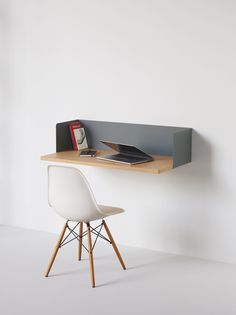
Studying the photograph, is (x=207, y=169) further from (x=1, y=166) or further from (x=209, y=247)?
(x=1, y=166)

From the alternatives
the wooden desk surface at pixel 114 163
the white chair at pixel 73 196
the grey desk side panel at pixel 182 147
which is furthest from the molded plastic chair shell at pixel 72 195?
the grey desk side panel at pixel 182 147

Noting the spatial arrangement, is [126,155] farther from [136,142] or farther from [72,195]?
[72,195]

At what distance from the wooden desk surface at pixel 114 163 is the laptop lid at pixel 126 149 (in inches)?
4.5

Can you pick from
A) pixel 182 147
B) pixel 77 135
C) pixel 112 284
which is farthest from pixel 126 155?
pixel 112 284

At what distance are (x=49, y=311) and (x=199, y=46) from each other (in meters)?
2.02

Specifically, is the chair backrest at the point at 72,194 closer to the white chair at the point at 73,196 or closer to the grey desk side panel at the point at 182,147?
the white chair at the point at 73,196

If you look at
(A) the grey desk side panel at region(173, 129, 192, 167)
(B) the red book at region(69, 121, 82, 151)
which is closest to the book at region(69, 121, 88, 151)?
(B) the red book at region(69, 121, 82, 151)

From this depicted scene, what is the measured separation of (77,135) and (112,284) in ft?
4.27

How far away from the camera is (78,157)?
483 cm

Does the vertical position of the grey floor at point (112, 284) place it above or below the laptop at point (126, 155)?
below

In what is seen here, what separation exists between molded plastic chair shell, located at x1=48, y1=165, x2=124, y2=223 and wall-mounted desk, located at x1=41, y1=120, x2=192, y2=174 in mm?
371

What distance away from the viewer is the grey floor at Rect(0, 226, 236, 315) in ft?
12.8

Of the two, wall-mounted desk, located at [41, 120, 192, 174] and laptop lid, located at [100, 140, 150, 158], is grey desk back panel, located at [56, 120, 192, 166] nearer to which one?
wall-mounted desk, located at [41, 120, 192, 174]

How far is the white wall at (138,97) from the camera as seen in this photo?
459cm
